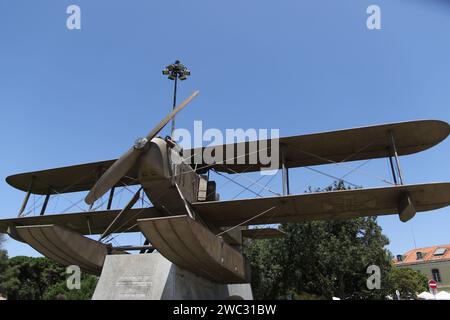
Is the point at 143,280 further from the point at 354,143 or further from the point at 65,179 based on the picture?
the point at 354,143

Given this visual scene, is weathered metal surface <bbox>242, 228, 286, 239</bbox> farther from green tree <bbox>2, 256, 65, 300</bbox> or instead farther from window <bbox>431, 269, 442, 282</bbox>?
window <bbox>431, 269, 442, 282</bbox>

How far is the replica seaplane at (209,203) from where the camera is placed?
38.8ft

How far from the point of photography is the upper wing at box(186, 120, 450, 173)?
43.1 ft

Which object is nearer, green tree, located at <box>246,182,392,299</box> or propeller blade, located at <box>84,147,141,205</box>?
propeller blade, located at <box>84,147,141,205</box>

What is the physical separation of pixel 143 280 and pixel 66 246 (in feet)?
9.51

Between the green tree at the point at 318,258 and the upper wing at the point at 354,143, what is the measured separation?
52.2 ft

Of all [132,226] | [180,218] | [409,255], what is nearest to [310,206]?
[180,218]

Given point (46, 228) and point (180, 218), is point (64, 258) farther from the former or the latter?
point (180, 218)

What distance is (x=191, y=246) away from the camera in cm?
1052

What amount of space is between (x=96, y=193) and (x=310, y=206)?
7.43 m

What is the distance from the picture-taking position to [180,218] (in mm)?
9602

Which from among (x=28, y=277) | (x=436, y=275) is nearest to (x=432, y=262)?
(x=436, y=275)

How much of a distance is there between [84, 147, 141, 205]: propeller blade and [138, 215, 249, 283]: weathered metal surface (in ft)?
10.4

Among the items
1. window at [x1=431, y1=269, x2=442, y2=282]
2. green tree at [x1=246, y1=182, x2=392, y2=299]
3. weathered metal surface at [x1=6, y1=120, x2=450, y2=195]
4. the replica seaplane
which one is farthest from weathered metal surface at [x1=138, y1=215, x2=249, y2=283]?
window at [x1=431, y1=269, x2=442, y2=282]
